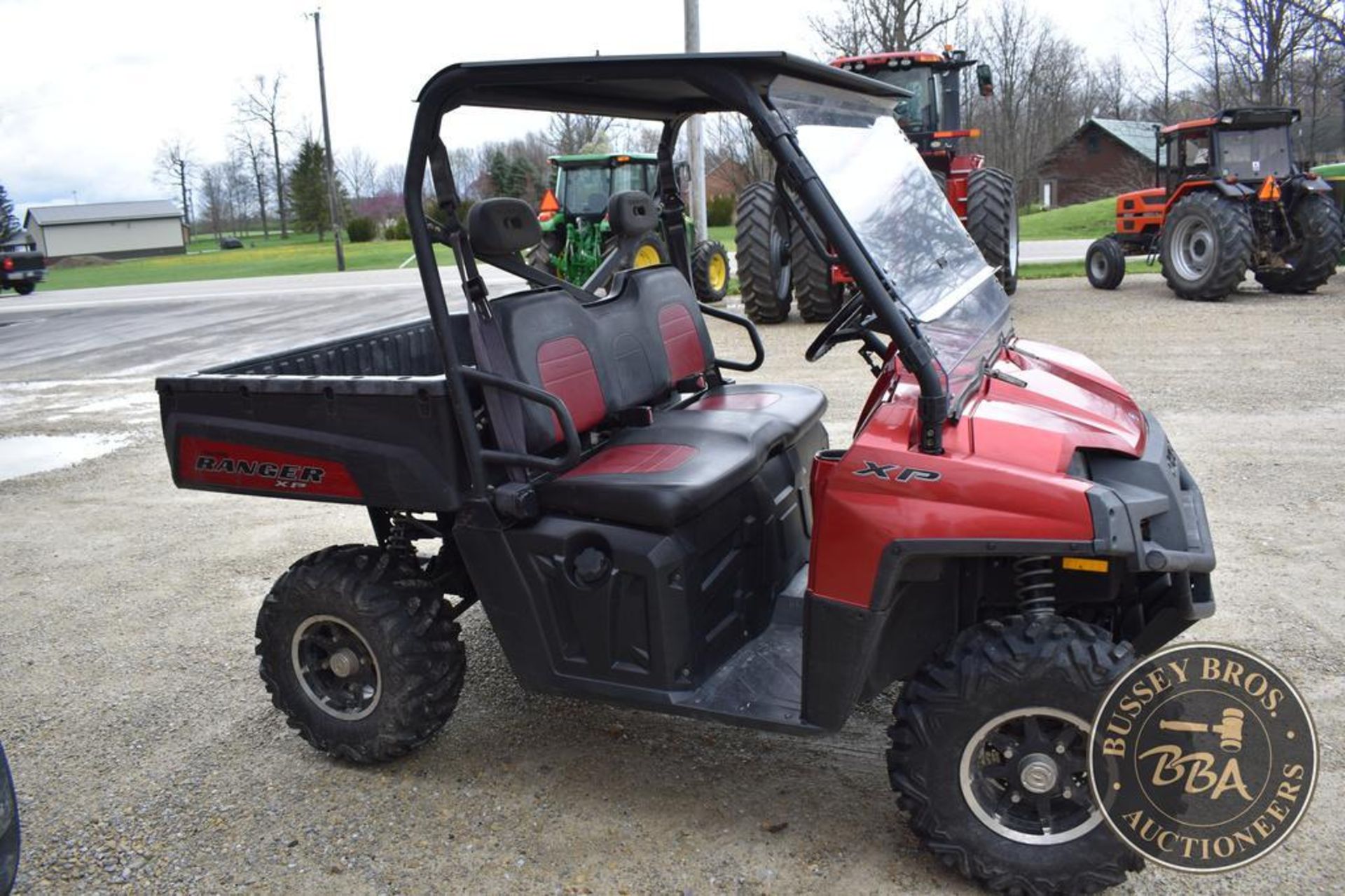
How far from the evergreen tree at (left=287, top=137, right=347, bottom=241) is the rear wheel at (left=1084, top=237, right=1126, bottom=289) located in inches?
1978

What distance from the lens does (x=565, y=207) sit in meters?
15.9

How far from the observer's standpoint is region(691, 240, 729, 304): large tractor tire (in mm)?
14742

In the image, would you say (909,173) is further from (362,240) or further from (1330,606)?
(362,240)

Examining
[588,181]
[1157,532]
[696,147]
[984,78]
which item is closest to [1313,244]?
[984,78]

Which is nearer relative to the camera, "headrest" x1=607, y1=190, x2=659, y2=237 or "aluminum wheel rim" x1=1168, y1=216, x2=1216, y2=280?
"headrest" x1=607, y1=190, x2=659, y2=237

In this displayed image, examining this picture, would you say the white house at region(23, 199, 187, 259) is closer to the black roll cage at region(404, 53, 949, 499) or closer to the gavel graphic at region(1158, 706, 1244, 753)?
the black roll cage at region(404, 53, 949, 499)

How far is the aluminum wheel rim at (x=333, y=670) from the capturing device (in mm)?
3422

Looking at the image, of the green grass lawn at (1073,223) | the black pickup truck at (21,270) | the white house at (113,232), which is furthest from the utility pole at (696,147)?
the white house at (113,232)

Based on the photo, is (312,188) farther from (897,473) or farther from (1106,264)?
(897,473)

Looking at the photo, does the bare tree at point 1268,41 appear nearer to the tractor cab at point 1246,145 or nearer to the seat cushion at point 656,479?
the tractor cab at point 1246,145

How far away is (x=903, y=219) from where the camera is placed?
3.08 meters

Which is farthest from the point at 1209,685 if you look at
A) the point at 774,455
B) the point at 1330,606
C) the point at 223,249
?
the point at 223,249

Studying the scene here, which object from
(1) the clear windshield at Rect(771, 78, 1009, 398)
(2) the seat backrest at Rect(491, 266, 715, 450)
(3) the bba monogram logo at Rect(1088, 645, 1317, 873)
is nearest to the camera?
(3) the bba monogram logo at Rect(1088, 645, 1317, 873)

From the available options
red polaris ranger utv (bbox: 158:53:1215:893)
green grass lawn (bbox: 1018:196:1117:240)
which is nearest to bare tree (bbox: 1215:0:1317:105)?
green grass lawn (bbox: 1018:196:1117:240)
